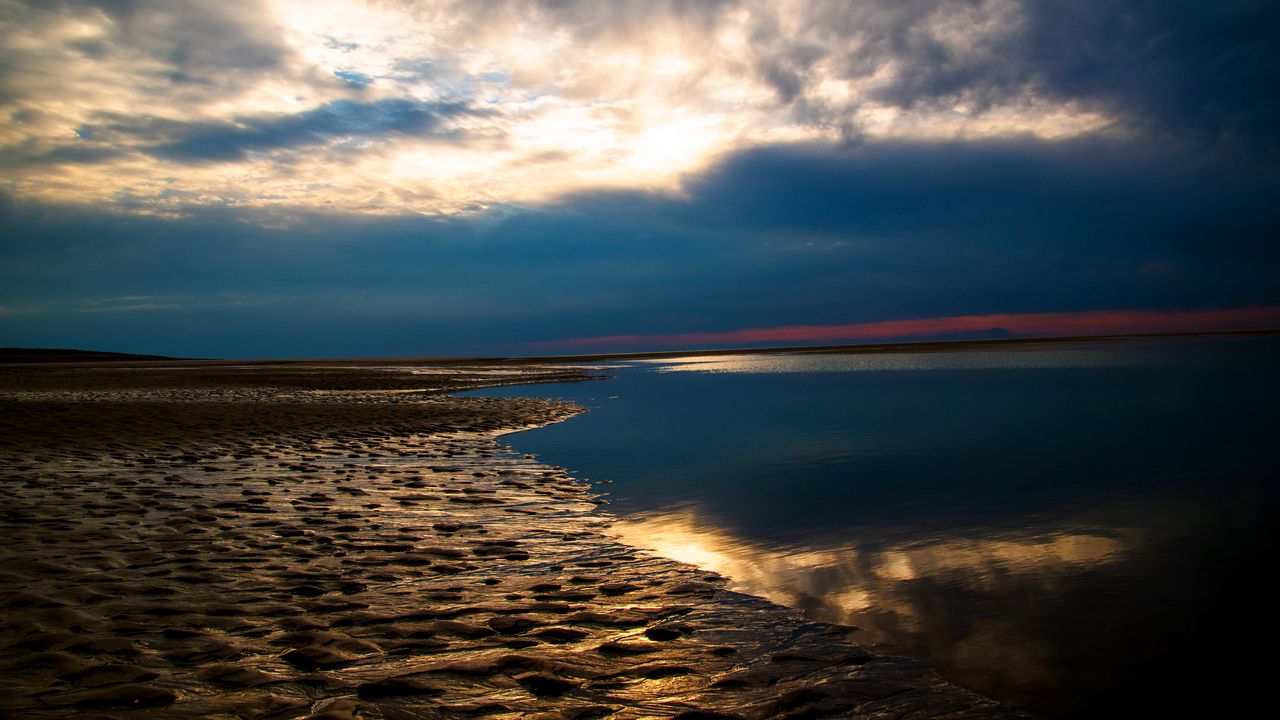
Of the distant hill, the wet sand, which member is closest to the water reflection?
the wet sand

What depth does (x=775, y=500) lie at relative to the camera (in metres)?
12.3

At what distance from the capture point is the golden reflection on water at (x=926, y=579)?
5.88m

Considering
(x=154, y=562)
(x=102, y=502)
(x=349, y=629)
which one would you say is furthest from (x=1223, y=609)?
(x=102, y=502)

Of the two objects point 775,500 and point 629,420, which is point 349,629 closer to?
point 775,500

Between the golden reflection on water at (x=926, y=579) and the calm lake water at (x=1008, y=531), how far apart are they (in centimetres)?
3

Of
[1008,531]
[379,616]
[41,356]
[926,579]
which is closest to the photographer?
[379,616]

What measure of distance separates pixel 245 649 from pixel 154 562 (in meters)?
3.48

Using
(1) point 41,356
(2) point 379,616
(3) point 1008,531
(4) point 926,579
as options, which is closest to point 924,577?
(4) point 926,579

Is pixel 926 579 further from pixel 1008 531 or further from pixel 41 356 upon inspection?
pixel 41 356

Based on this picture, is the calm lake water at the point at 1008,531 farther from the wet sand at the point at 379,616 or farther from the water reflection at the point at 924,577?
the wet sand at the point at 379,616

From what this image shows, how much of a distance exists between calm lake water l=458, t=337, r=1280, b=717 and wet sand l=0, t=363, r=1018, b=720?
30.0 inches

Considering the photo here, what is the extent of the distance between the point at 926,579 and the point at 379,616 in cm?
591

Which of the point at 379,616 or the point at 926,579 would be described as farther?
the point at 926,579

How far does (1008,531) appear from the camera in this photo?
32.0ft
